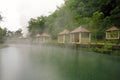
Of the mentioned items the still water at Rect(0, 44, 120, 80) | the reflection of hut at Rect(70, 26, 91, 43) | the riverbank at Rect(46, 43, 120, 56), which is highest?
the reflection of hut at Rect(70, 26, 91, 43)

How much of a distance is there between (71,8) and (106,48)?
15179 millimetres

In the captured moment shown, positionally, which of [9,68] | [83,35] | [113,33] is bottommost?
[9,68]

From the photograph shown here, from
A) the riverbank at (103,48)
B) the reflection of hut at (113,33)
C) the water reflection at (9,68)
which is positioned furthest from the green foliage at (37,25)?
the water reflection at (9,68)

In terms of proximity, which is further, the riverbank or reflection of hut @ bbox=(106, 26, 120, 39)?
reflection of hut @ bbox=(106, 26, 120, 39)

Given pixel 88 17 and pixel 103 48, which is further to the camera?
pixel 88 17

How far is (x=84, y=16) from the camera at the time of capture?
92.0ft

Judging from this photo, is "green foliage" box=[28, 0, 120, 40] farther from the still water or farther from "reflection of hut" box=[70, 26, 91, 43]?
the still water

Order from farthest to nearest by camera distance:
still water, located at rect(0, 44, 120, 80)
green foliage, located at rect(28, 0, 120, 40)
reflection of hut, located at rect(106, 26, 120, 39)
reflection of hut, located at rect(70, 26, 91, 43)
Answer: green foliage, located at rect(28, 0, 120, 40) → reflection of hut, located at rect(70, 26, 91, 43) → reflection of hut, located at rect(106, 26, 120, 39) → still water, located at rect(0, 44, 120, 80)

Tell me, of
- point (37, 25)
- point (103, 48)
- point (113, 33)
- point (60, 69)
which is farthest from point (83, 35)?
point (37, 25)

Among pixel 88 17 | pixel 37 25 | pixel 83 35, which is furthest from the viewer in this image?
pixel 37 25

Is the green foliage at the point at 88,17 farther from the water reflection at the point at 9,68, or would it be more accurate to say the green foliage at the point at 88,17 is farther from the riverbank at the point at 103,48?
the water reflection at the point at 9,68

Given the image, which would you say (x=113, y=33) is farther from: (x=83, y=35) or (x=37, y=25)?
(x=37, y=25)

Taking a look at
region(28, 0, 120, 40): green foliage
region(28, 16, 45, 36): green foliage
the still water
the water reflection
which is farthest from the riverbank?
region(28, 16, 45, 36): green foliage

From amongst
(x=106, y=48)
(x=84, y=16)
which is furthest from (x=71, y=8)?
(x=106, y=48)
